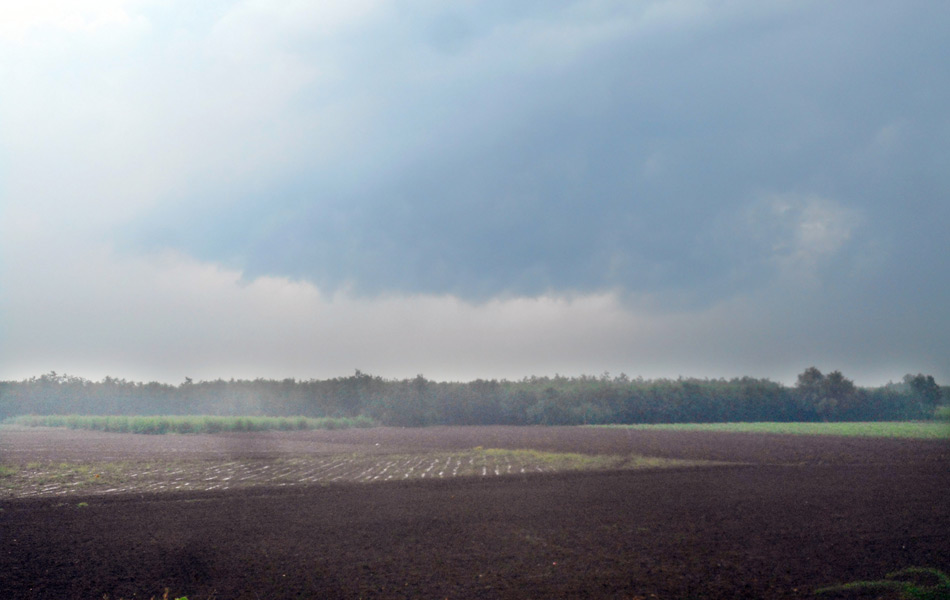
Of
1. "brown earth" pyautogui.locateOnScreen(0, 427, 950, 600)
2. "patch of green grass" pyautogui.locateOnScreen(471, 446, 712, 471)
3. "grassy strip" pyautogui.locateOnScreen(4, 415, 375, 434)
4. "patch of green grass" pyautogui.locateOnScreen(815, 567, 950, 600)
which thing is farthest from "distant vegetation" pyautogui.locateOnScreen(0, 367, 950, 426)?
"patch of green grass" pyautogui.locateOnScreen(815, 567, 950, 600)

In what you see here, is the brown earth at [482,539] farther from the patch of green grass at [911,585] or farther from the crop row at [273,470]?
the crop row at [273,470]

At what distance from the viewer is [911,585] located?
7133 mm

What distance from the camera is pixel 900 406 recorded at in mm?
78000

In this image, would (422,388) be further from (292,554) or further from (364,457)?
(292,554)

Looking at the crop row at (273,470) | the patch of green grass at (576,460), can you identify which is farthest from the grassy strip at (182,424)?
the patch of green grass at (576,460)

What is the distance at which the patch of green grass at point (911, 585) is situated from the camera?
680 centimetres

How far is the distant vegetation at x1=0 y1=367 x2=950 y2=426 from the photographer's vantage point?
7656 cm

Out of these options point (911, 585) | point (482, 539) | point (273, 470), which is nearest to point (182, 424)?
point (273, 470)

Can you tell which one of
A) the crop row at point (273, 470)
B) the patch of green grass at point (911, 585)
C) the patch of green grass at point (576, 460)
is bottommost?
the patch of green grass at point (576, 460)

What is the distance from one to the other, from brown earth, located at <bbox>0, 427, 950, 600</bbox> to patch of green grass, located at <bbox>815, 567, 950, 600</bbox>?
287 mm

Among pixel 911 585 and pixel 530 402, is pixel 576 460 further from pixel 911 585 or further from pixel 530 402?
pixel 530 402

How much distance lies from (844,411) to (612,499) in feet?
→ 253

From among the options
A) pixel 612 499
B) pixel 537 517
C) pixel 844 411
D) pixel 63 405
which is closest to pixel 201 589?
pixel 537 517

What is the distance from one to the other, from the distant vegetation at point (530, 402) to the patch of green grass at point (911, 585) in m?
67.3
